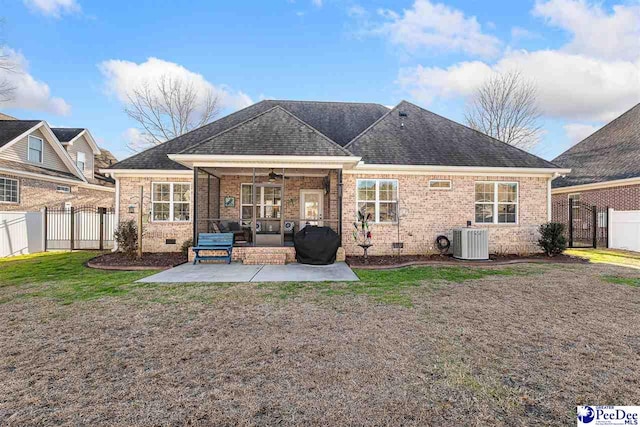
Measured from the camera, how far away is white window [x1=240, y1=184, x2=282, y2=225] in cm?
1426

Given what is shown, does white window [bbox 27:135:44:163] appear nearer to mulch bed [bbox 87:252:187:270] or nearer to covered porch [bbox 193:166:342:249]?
mulch bed [bbox 87:252:187:270]

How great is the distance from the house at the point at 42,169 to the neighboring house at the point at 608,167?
1152 inches

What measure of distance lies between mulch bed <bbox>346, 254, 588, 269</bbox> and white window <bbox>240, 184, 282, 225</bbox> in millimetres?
4966

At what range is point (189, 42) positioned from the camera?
15.6m

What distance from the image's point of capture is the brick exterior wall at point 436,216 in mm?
11992

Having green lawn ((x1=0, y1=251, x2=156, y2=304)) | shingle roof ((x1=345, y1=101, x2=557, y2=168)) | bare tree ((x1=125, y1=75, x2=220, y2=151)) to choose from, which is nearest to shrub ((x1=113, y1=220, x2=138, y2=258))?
green lawn ((x1=0, y1=251, x2=156, y2=304))

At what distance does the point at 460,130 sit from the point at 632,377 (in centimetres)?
1316

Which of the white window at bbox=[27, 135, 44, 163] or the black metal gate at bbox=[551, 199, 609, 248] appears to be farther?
the white window at bbox=[27, 135, 44, 163]

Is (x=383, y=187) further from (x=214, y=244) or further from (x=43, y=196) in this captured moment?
(x=43, y=196)

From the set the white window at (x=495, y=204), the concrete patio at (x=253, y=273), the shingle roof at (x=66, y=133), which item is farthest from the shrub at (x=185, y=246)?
the shingle roof at (x=66, y=133)

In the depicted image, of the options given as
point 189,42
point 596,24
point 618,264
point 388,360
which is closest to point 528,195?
point 618,264

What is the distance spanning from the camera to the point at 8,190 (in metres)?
14.9

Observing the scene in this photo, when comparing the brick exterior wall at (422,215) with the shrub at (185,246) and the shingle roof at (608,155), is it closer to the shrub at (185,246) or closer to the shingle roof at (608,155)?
the shrub at (185,246)

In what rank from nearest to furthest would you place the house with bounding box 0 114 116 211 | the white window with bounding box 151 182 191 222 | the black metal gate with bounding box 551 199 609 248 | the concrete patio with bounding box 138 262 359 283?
the concrete patio with bounding box 138 262 359 283 < the white window with bounding box 151 182 191 222 < the black metal gate with bounding box 551 199 609 248 < the house with bounding box 0 114 116 211
